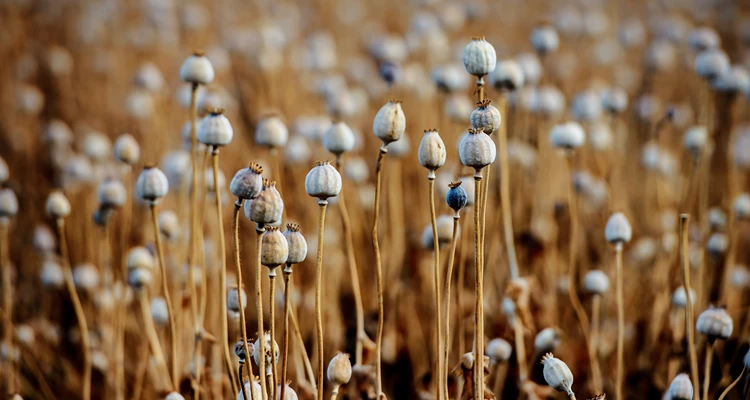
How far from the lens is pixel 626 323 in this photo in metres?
1.55

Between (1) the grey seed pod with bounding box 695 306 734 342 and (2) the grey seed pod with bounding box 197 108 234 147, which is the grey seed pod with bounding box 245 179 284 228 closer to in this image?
(2) the grey seed pod with bounding box 197 108 234 147

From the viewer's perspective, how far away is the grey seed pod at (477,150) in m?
0.79

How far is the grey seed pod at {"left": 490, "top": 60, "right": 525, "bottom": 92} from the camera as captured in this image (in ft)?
4.01

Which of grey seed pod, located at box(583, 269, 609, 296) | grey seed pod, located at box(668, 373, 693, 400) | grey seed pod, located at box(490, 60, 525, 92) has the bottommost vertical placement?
grey seed pod, located at box(668, 373, 693, 400)

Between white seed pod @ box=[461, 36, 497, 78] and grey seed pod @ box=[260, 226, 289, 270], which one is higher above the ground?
white seed pod @ box=[461, 36, 497, 78]

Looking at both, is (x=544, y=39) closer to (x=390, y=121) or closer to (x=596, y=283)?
(x=596, y=283)

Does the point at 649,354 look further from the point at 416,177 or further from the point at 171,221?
the point at 171,221

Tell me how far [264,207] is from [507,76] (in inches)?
26.1

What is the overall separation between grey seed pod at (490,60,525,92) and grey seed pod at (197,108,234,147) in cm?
57

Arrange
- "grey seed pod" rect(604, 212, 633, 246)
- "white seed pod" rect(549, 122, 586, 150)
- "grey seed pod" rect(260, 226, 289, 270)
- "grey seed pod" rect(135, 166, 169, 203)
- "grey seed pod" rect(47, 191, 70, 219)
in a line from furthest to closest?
"white seed pod" rect(549, 122, 586, 150)
"grey seed pod" rect(47, 191, 70, 219)
"grey seed pod" rect(604, 212, 633, 246)
"grey seed pod" rect(135, 166, 169, 203)
"grey seed pod" rect(260, 226, 289, 270)

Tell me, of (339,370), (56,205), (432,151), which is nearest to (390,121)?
(432,151)

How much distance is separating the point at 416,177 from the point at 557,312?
0.66 meters

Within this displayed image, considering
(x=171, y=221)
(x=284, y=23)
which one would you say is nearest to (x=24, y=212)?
(x=171, y=221)

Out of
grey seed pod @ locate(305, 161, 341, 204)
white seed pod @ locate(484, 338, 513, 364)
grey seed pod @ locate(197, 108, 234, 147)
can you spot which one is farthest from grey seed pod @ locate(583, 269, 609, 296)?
grey seed pod @ locate(197, 108, 234, 147)
